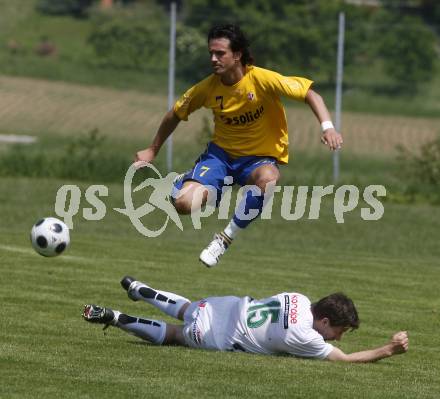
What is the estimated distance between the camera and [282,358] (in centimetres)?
919

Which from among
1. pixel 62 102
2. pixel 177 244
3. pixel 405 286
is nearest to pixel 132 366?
pixel 405 286

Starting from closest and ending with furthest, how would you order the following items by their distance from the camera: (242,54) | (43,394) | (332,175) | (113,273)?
(43,394)
(242,54)
(113,273)
(332,175)

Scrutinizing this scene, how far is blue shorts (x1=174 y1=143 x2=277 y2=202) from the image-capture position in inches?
447

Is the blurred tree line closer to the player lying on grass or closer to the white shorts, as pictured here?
the player lying on grass

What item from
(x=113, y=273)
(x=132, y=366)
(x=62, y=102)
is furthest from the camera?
(x=62, y=102)

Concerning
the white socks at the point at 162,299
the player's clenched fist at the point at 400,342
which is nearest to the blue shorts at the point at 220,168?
the white socks at the point at 162,299

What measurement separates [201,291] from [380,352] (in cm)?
450

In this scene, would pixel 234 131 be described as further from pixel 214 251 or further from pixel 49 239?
pixel 49 239

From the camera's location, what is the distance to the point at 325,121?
1034 cm

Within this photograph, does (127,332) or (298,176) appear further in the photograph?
(298,176)

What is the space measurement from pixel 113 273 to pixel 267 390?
6467mm

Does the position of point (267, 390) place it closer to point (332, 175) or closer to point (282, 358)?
point (282, 358)

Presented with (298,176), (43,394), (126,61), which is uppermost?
(126,61)

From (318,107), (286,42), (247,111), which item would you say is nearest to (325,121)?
(318,107)
